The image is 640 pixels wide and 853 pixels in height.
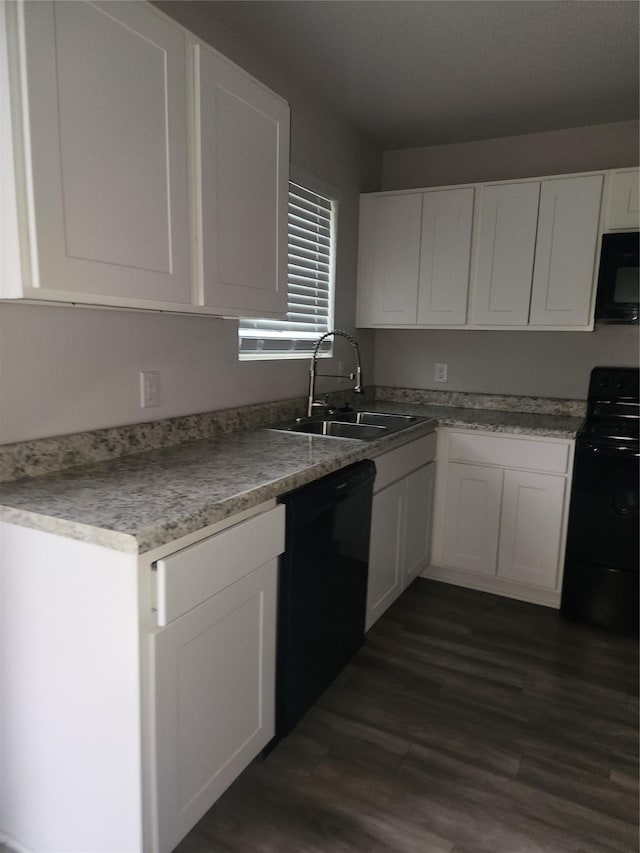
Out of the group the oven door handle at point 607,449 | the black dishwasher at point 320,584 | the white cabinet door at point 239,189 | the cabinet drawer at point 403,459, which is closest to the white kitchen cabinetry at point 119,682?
the black dishwasher at point 320,584

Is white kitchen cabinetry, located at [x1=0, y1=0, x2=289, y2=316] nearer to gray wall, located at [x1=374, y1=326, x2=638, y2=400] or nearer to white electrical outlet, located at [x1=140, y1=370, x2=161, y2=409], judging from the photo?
white electrical outlet, located at [x1=140, y1=370, x2=161, y2=409]

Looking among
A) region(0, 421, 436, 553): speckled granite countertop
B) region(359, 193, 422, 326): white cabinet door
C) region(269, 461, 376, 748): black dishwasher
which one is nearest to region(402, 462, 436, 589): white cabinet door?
region(269, 461, 376, 748): black dishwasher

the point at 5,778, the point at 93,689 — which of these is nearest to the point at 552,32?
the point at 93,689

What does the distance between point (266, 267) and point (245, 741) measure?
56.3 inches

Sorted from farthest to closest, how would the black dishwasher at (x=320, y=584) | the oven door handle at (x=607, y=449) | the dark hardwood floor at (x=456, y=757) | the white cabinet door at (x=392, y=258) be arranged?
the white cabinet door at (x=392, y=258) < the oven door handle at (x=607, y=449) < the black dishwasher at (x=320, y=584) < the dark hardwood floor at (x=456, y=757)

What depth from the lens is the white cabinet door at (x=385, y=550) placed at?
7.43ft

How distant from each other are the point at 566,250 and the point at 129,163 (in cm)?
220

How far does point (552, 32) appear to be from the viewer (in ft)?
6.83

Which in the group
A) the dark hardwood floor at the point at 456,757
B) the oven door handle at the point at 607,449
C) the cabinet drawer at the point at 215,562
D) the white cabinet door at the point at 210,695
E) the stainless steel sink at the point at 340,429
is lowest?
the dark hardwood floor at the point at 456,757

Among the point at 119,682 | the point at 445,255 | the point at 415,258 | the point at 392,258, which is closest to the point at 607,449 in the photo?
the point at 445,255

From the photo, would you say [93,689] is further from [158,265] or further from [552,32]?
[552,32]

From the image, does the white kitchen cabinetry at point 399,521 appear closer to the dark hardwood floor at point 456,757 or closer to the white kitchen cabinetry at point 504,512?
the white kitchen cabinetry at point 504,512

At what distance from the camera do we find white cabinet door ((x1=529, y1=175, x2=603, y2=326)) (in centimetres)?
270

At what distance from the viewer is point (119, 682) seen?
3.77 ft
